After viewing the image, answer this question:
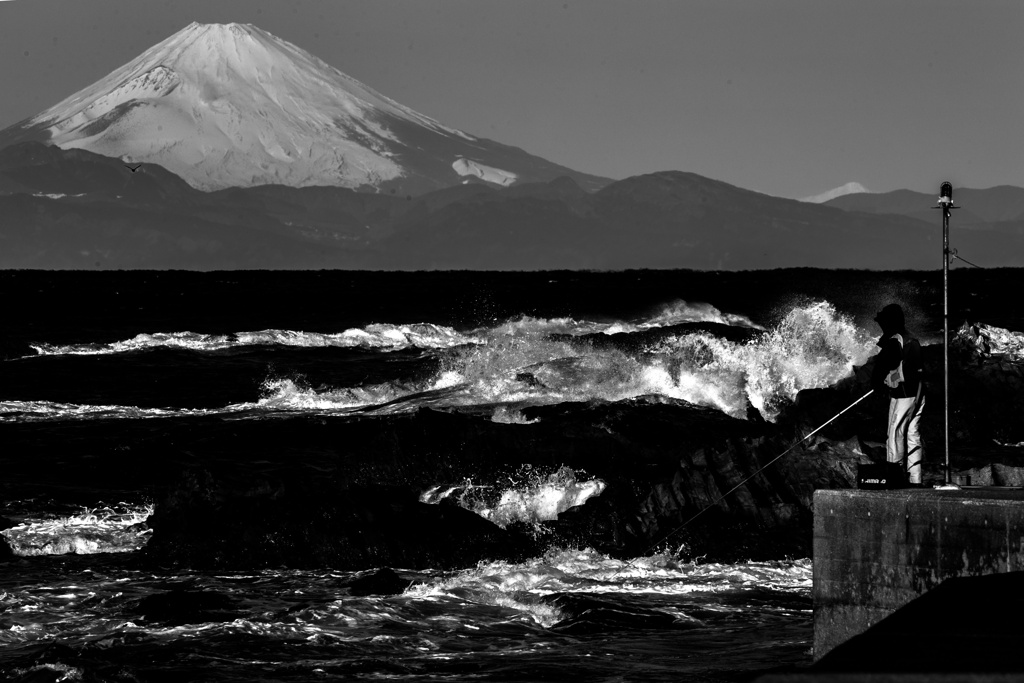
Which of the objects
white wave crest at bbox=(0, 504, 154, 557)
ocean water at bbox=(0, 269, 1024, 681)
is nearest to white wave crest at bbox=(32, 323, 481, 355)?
ocean water at bbox=(0, 269, 1024, 681)

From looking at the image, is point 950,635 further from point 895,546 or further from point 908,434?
point 908,434

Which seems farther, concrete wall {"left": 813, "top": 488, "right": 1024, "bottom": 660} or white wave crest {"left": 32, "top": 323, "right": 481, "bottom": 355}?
white wave crest {"left": 32, "top": 323, "right": 481, "bottom": 355}

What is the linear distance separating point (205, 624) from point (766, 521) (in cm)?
568

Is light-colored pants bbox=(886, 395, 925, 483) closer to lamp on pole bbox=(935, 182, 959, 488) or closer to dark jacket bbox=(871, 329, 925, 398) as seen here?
dark jacket bbox=(871, 329, 925, 398)

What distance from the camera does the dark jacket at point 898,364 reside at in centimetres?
1083

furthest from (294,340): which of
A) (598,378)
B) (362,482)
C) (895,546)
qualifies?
(895,546)

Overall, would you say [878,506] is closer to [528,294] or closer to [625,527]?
[625,527]

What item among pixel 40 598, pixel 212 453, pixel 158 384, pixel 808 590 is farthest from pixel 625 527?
pixel 158 384

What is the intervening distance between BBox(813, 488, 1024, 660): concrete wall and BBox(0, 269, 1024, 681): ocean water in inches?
57.4

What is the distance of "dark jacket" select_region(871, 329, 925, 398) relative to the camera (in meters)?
10.8

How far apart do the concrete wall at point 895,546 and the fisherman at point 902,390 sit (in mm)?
1386

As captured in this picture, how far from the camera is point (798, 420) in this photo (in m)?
21.4

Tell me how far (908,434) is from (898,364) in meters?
0.50

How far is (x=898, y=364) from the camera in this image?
1088 centimetres
